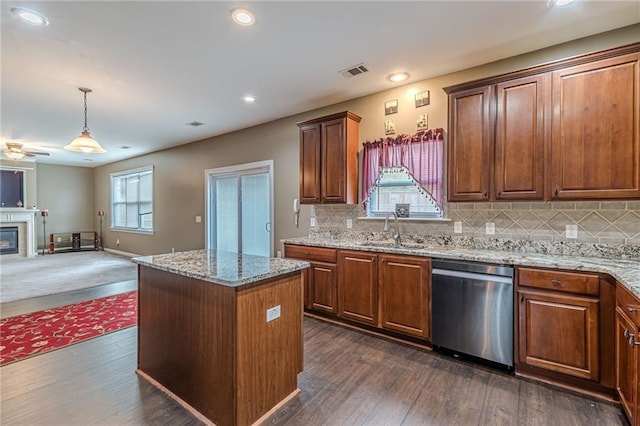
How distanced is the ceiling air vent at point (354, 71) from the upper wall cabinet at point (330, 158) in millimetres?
480

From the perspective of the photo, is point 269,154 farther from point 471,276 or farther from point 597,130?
point 597,130

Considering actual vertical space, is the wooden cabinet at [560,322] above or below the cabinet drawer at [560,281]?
below

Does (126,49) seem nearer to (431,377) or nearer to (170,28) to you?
(170,28)

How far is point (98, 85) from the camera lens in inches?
134

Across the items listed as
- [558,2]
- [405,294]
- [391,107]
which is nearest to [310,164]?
[391,107]

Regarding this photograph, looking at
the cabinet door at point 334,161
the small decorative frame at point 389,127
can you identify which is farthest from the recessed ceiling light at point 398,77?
the cabinet door at point 334,161

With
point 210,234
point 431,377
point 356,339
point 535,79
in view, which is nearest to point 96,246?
point 210,234

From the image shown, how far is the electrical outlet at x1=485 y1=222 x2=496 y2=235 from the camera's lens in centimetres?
289

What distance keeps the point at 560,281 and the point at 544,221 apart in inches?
29.1

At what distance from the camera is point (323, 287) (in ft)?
11.3

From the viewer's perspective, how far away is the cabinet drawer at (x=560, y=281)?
2.03 meters

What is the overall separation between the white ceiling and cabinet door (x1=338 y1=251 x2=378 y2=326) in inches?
80.0

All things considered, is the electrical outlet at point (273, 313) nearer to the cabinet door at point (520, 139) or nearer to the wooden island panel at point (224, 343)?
the wooden island panel at point (224, 343)

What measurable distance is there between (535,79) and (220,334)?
3114 mm
